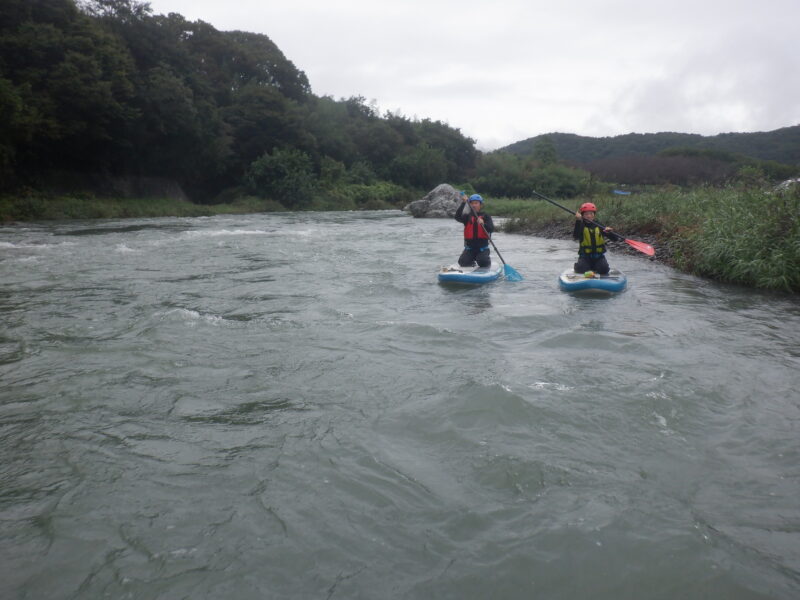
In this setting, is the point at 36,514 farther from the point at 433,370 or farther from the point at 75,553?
the point at 433,370

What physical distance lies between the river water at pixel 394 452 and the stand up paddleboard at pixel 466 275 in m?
1.58

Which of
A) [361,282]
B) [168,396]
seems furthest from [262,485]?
[361,282]

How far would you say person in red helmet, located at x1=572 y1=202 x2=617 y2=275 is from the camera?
793 centimetres

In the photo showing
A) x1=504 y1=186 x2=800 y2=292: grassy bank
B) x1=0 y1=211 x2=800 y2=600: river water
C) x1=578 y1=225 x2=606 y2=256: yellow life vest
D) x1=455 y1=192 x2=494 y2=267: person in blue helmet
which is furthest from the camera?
x1=455 y1=192 x2=494 y2=267: person in blue helmet

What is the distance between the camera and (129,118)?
22.0 m

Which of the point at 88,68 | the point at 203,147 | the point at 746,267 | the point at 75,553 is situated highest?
the point at 88,68

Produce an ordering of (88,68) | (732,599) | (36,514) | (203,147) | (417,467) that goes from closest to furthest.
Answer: (732,599)
(36,514)
(417,467)
(88,68)
(203,147)

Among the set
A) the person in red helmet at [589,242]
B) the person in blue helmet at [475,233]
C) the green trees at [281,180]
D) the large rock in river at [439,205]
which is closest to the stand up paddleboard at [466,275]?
Result: the person in blue helmet at [475,233]

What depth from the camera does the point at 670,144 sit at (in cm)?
6266

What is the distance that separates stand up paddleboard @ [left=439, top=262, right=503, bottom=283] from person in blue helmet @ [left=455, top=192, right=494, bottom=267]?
0.37 meters

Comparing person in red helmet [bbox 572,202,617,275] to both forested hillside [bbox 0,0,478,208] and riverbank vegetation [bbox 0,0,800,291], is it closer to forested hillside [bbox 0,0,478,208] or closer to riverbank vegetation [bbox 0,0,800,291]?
riverbank vegetation [bbox 0,0,800,291]

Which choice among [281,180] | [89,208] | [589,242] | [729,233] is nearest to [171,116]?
[89,208]

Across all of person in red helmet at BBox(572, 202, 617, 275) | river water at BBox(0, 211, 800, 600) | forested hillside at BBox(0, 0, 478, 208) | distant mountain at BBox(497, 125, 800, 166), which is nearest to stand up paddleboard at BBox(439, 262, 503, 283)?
person in red helmet at BBox(572, 202, 617, 275)

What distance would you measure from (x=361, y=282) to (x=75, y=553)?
6158mm
